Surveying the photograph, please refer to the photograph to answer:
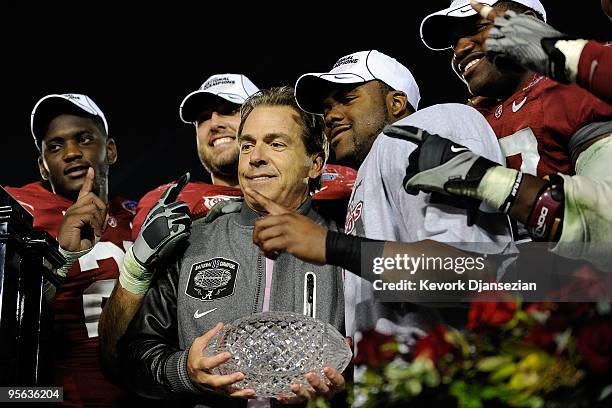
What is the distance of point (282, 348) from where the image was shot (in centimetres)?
165

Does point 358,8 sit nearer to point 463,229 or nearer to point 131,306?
point 131,306

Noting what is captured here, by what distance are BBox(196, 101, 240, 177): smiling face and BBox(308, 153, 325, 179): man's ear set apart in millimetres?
744

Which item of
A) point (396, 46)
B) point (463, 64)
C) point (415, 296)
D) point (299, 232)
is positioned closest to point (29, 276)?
point (299, 232)

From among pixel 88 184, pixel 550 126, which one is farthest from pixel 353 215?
pixel 88 184

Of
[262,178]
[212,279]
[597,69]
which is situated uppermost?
[597,69]

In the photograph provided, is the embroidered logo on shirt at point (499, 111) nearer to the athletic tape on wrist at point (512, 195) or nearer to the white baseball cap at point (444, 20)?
the white baseball cap at point (444, 20)

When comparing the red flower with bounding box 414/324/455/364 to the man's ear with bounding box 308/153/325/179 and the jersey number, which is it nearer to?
the jersey number

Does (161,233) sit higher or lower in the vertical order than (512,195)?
lower

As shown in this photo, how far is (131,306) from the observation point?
2.09 m

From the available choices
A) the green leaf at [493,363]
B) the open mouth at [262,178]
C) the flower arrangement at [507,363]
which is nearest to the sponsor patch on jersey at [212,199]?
the open mouth at [262,178]

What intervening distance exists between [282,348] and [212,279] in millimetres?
373

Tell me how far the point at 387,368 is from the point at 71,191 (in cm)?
198

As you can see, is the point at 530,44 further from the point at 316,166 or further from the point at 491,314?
the point at 316,166

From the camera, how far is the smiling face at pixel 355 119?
2.17 m
